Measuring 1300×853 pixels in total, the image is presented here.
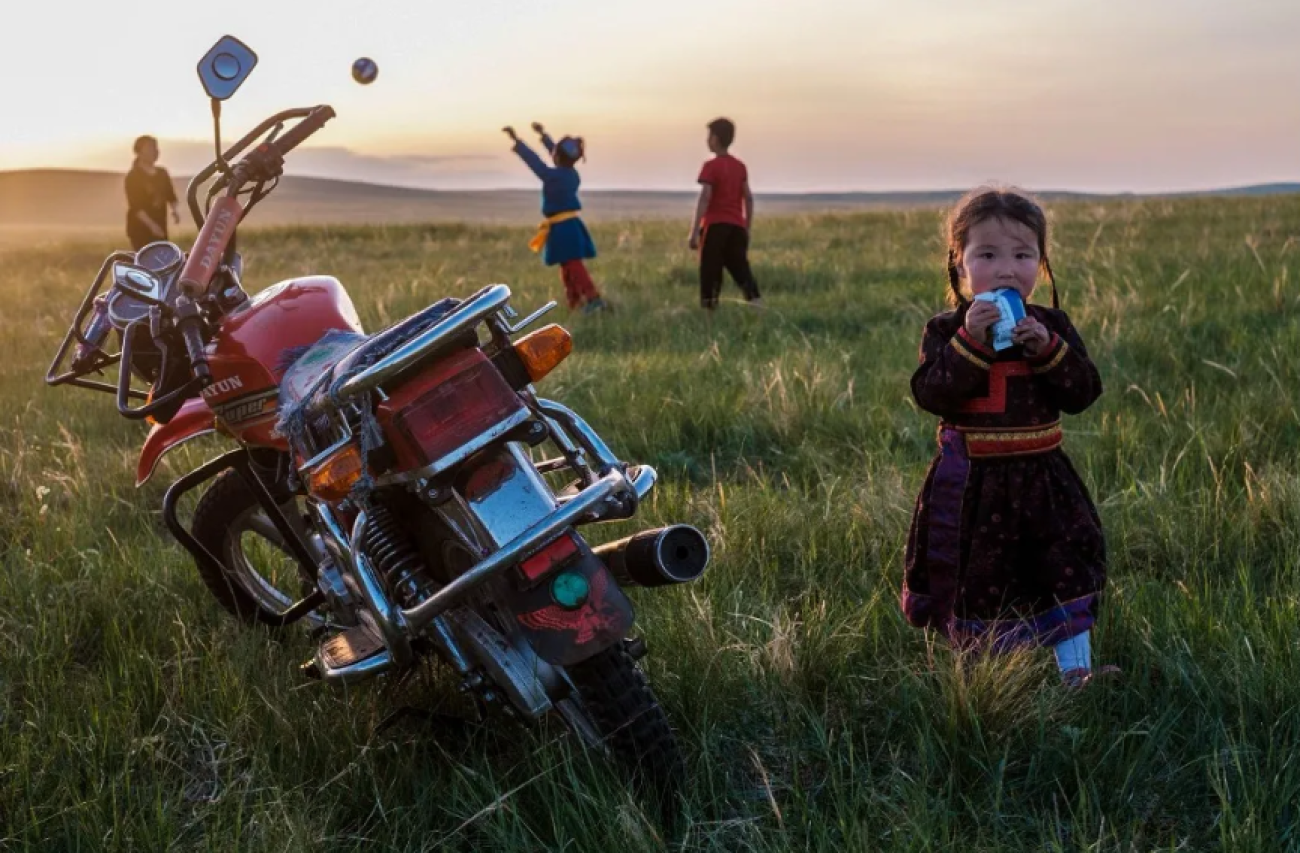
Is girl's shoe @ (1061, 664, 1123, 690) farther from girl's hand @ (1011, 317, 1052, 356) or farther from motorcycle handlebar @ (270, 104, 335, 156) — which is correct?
motorcycle handlebar @ (270, 104, 335, 156)

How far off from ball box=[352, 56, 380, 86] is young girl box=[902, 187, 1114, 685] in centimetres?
145

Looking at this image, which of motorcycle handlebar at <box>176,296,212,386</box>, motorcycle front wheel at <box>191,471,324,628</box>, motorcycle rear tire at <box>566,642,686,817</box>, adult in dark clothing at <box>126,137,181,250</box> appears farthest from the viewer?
adult in dark clothing at <box>126,137,181,250</box>

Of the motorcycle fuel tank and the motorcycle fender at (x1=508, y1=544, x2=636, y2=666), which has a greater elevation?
the motorcycle fuel tank

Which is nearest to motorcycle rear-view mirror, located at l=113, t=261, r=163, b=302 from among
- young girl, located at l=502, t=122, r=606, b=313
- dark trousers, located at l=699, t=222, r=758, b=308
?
young girl, located at l=502, t=122, r=606, b=313

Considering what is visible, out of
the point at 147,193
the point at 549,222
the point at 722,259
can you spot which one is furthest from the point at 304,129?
the point at 147,193

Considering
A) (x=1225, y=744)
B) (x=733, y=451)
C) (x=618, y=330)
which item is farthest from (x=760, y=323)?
(x=1225, y=744)

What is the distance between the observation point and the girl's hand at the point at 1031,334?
227 centimetres

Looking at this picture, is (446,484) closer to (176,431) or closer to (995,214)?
(176,431)

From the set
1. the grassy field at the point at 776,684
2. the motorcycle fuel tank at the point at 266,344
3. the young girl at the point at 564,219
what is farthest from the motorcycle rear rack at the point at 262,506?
the young girl at the point at 564,219

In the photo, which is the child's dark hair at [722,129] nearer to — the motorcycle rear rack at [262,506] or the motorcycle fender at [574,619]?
the motorcycle rear rack at [262,506]

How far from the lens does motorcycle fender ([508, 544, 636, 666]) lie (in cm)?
173

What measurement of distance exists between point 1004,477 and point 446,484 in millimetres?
1375

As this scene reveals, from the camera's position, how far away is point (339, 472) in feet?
5.70

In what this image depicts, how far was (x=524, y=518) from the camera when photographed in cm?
176
